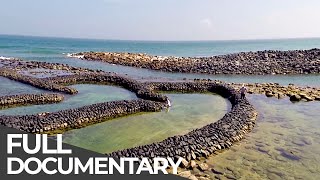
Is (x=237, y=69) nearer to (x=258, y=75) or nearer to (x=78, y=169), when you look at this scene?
(x=258, y=75)

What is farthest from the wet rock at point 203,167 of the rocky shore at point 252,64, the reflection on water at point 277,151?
the rocky shore at point 252,64

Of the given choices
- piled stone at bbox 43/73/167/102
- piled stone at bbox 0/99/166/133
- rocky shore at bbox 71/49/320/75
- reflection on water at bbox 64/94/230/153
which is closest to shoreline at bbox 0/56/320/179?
piled stone at bbox 0/99/166/133

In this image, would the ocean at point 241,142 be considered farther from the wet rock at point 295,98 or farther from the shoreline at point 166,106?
the shoreline at point 166,106

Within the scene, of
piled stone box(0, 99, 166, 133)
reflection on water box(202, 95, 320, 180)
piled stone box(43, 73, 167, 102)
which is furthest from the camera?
piled stone box(43, 73, 167, 102)

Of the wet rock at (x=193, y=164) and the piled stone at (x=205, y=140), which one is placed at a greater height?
the piled stone at (x=205, y=140)

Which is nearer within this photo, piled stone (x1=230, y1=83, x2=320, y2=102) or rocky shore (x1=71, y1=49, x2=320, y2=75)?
piled stone (x1=230, y1=83, x2=320, y2=102)

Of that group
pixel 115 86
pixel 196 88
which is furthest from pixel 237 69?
pixel 115 86

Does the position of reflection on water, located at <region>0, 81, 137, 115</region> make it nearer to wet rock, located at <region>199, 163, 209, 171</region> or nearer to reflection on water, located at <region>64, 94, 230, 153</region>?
reflection on water, located at <region>64, 94, 230, 153</region>

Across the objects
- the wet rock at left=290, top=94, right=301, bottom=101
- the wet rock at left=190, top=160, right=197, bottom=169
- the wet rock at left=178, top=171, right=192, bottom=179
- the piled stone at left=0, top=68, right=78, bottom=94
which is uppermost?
the wet rock at left=290, top=94, right=301, bottom=101
